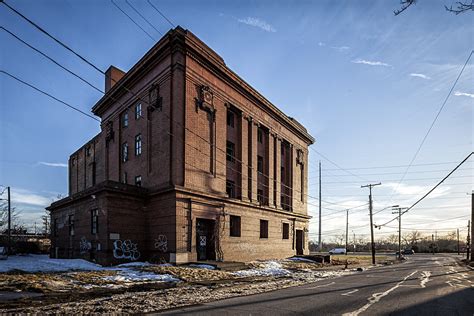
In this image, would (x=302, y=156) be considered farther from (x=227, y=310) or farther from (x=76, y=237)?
(x=227, y=310)

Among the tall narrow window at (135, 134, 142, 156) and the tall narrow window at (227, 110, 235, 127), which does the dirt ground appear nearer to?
the tall narrow window at (135, 134, 142, 156)

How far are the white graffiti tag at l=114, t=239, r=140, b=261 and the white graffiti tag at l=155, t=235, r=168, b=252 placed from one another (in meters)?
1.60

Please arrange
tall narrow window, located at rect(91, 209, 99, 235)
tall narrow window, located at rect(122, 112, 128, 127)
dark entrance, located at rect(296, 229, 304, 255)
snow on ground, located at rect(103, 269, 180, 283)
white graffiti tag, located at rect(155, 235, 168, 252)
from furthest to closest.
→ 1. dark entrance, located at rect(296, 229, 304, 255)
2. tall narrow window, located at rect(122, 112, 128, 127)
3. tall narrow window, located at rect(91, 209, 99, 235)
4. white graffiti tag, located at rect(155, 235, 168, 252)
5. snow on ground, located at rect(103, 269, 180, 283)

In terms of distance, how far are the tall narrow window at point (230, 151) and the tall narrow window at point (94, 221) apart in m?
12.1

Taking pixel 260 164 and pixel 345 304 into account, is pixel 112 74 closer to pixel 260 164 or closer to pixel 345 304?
pixel 260 164

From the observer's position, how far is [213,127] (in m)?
29.7

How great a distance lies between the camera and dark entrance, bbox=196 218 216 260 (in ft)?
91.0

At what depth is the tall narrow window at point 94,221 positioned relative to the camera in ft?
84.2

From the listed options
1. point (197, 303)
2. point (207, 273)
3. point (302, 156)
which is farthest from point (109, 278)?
point (302, 156)

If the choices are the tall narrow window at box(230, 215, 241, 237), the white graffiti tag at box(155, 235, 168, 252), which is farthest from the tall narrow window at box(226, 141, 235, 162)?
the white graffiti tag at box(155, 235, 168, 252)

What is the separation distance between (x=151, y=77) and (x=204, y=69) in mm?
4430

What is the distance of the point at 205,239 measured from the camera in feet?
92.3

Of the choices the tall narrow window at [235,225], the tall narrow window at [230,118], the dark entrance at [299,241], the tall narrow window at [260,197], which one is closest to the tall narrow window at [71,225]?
the tall narrow window at [235,225]

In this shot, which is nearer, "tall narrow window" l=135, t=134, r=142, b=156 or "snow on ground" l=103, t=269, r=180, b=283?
"snow on ground" l=103, t=269, r=180, b=283
